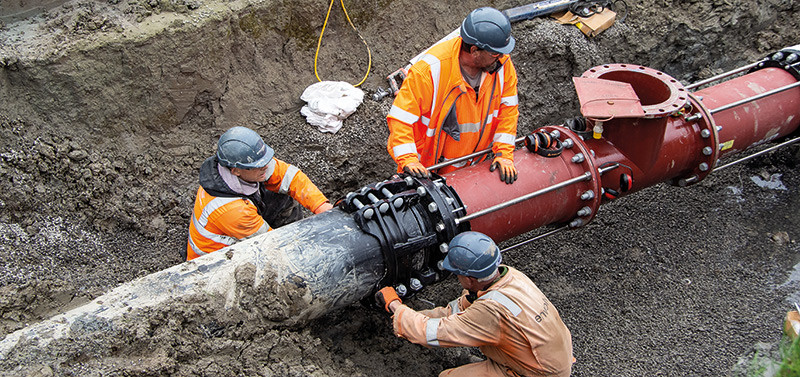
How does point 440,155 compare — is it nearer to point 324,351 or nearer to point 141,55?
point 324,351

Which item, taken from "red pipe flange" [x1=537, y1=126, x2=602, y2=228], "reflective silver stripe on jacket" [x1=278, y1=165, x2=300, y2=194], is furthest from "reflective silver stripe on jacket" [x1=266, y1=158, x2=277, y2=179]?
"red pipe flange" [x1=537, y1=126, x2=602, y2=228]

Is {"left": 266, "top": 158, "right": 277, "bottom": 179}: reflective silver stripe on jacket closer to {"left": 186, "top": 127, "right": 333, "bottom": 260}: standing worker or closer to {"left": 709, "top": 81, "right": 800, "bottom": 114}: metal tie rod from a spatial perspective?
{"left": 186, "top": 127, "right": 333, "bottom": 260}: standing worker

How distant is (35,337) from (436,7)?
4384mm

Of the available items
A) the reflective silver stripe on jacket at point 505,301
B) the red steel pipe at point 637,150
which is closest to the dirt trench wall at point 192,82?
the red steel pipe at point 637,150

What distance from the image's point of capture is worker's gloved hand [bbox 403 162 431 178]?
12.4 ft

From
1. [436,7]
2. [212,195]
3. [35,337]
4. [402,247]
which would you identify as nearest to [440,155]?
[402,247]

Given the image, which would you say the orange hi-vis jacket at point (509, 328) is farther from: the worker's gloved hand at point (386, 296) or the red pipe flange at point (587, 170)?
the red pipe flange at point (587, 170)

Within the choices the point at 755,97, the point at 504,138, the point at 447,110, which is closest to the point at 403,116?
the point at 447,110

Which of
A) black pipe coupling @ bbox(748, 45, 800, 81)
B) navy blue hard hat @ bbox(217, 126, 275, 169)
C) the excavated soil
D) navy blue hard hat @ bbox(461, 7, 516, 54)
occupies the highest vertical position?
navy blue hard hat @ bbox(461, 7, 516, 54)

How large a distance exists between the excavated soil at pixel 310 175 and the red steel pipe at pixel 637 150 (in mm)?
859

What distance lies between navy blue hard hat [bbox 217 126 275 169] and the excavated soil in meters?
1.02

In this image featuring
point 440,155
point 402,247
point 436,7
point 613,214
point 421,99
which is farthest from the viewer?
point 436,7

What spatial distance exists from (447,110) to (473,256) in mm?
1339

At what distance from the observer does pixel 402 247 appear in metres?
3.43
